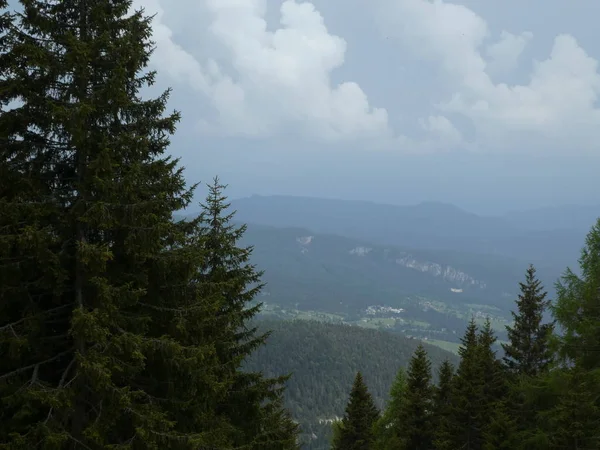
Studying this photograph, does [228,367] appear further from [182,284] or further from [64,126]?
[64,126]

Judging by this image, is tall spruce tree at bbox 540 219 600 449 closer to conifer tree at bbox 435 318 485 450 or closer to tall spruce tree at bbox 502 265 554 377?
conifer tree at bbox 435 318 485 450

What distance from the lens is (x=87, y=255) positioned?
8008mm

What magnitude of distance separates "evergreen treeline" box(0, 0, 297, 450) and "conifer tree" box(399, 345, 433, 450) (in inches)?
718

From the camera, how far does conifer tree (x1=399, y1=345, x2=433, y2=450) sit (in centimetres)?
2586

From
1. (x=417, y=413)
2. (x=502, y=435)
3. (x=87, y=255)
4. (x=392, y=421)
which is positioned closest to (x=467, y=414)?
(x=502, y=435)

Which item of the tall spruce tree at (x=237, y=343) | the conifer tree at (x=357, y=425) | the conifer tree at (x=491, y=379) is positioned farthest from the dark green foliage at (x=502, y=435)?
the conifer tree at (x=357, y=425)

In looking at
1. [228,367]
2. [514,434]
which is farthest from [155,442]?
[514,434]

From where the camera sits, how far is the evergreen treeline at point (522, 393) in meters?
15.8

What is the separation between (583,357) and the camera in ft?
55.8

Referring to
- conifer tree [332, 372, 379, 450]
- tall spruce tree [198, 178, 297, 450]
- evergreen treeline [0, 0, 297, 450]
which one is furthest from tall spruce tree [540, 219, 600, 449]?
conifer tree [332, 372, 379, 450]

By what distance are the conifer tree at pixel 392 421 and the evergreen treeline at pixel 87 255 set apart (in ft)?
66.4

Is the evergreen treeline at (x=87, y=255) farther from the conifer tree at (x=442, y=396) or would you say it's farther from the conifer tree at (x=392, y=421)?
the conifer tree at (x=392, y=421)

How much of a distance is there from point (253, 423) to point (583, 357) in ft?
38.5

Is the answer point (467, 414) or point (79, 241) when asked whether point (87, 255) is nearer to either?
point (79, 241)
